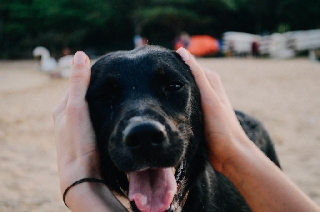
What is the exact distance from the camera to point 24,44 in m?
37.6

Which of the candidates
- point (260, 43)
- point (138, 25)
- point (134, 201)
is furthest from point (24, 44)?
point (134, 201)

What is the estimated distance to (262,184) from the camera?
6.56 ft

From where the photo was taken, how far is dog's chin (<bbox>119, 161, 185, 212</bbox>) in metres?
2.03

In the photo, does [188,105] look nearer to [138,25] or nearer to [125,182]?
[125,182]

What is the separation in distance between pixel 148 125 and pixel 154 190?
0.47 metres

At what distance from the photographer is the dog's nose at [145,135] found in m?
1.86

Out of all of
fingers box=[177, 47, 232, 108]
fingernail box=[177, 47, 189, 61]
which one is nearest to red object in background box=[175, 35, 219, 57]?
fingernail box=[177, 47, 189, 61]

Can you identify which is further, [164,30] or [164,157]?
[164,30]

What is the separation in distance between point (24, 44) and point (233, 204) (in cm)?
3918

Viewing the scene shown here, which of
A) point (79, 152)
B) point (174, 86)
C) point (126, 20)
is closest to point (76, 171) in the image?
point (79, 152)

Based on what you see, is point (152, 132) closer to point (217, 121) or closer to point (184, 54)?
point (217, 121)

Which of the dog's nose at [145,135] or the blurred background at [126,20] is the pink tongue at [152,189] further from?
the blurred background at [126,20]

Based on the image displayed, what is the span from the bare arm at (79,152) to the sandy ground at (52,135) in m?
1.73

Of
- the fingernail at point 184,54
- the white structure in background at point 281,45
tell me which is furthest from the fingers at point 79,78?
the white structure in background at point 281,45
